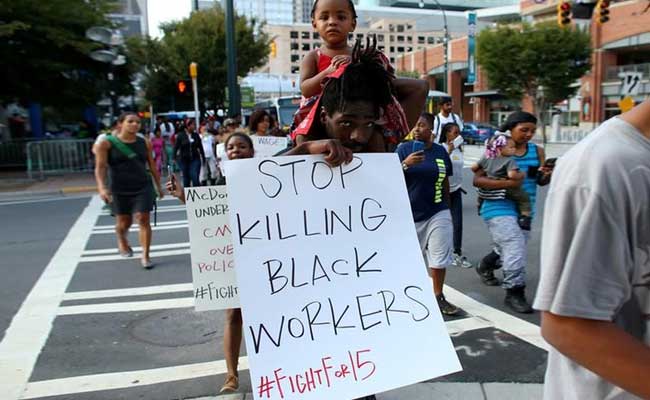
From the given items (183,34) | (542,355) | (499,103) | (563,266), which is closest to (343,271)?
(563,266)

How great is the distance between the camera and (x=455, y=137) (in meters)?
7.56

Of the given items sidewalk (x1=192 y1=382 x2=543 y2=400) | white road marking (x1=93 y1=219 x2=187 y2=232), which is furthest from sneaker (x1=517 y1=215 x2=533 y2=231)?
white road marking (x1=93 y1=219 x2=187 y2=232)

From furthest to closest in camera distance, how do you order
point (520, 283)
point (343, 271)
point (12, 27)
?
1. point (12, 27)
2. point (520, 283)
3. point (343, 271)

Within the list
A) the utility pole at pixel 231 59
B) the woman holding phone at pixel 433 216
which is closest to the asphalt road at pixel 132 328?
the woman holding phone at pixel 433 216

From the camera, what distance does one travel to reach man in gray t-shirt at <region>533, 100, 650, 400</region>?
1039 millimetres

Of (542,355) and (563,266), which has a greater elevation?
(563,266)

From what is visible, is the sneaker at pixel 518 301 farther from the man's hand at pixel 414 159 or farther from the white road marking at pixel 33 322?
the white road marking at pixel 33 322

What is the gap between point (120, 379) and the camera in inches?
144

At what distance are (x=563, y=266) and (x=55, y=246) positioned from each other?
26.3 feet

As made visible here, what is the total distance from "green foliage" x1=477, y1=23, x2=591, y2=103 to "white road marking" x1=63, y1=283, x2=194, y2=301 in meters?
31.4

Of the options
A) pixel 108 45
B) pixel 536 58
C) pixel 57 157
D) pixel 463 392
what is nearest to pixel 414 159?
pixel 463 392

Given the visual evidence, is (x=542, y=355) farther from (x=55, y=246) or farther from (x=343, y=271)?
(x=55, y=246)

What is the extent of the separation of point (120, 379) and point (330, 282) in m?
2.46

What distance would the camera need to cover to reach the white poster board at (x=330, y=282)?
5.77ft
